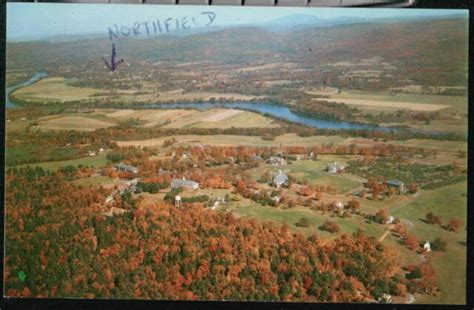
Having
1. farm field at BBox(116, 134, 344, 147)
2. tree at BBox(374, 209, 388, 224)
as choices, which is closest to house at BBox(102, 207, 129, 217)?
farm field at BBox(116, 134, 344, 147)

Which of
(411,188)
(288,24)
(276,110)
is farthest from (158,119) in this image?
(411,188)

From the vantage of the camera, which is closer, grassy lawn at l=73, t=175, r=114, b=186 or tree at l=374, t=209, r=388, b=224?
tree at l=374, t=209, r=388, b=224

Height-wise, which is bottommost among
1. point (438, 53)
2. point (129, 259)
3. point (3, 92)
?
point (129, 259)

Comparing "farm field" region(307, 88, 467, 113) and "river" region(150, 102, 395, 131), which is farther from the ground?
"farm field" region(307, 88, 467, 113)

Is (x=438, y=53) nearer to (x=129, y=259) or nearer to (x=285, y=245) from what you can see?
(x=285, y=245)

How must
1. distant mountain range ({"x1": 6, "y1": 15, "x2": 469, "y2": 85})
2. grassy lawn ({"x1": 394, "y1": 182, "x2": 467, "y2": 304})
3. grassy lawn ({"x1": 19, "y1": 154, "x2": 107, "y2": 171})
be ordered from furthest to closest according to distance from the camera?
grassy lawn ({"x1": 19, "y1": 154, "x2": 107, "y2": 171}), distant mountain range ({"x1": 6, "y1": 15, "x2": 469, "y2": 85}), grassy lawn ({"x1": 394, "y1": 182, "x2": 467, "y2": 304})

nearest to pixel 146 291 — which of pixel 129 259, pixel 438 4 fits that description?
pixel 129 259

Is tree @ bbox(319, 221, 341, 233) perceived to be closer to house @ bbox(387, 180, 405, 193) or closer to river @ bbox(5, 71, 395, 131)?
house @ bbox(387, 180, 405, 193)

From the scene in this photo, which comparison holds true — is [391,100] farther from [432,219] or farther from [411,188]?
[432,219]
